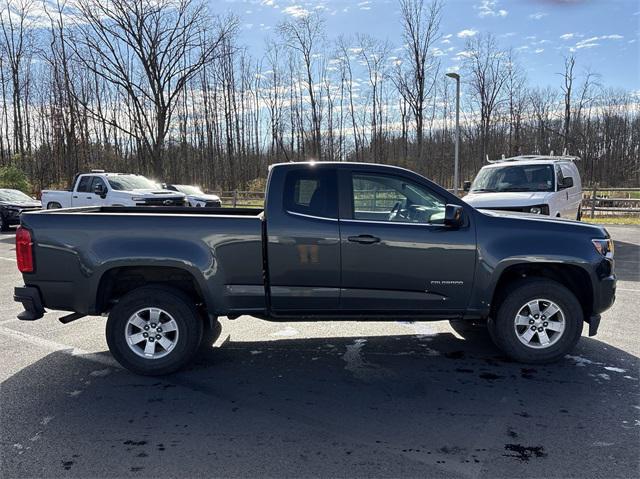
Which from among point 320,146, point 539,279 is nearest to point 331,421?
point 539,279

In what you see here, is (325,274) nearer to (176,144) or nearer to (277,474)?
(277,474)

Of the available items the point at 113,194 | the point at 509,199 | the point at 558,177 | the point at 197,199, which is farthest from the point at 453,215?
the point at 197,199

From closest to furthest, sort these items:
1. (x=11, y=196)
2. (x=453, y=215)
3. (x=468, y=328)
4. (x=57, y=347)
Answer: (x=453, y=215), (x=57, y=347), (x=468, y=328), (x=11, y=196)

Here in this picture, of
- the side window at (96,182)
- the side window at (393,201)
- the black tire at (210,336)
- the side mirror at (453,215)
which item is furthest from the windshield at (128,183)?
the side mirror at (453,215)

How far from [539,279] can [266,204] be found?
2651mm

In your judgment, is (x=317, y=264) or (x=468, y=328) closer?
(x=317, y=264)

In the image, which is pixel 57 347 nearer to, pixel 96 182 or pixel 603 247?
pixel 603 247

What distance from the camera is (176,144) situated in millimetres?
46438

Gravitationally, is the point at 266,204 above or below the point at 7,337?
above

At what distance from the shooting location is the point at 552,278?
4.64 meters

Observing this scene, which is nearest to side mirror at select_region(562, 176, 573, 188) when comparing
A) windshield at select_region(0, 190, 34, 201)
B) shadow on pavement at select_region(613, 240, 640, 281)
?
shadow on pavement at select_region(613, 240, 640, 281)

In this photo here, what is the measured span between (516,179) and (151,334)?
371 inches

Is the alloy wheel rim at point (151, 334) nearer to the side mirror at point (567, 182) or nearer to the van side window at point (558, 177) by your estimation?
the van side window at point (558, 177)

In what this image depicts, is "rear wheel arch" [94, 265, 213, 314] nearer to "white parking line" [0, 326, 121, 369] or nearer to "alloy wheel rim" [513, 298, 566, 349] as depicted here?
"white parking line" [0, 326, 121, 369]
